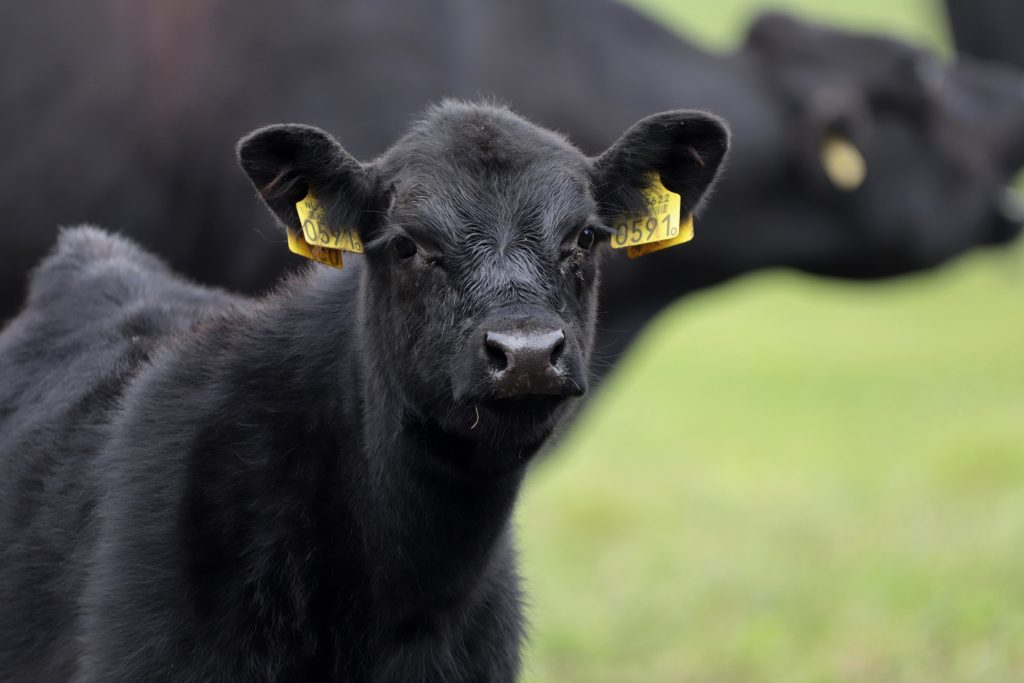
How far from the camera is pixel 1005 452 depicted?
10484 mm

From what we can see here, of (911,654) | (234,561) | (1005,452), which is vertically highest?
(234,561)

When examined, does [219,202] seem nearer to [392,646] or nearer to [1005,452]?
[392,646]

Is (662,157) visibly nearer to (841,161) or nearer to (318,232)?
(318,232)

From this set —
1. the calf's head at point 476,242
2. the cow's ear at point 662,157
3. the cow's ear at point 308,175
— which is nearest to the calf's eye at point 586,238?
the calf's head at point 476,242

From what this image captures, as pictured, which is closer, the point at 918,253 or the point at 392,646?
the point at 392,646

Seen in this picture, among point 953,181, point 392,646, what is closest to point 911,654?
point 392,646

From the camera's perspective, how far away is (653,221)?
3973 millimetres

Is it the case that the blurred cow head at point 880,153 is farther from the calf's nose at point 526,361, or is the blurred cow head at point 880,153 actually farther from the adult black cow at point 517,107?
the calf's nose at point 526,361

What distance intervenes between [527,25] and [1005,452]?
14.6 feet

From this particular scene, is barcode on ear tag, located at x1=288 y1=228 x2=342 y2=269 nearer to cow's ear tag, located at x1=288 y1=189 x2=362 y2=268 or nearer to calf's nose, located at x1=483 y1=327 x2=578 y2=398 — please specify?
cow's ear tag, located at x1=288 y1=189 x2=362 y2=268

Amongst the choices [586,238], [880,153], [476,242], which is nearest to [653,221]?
[586,238]

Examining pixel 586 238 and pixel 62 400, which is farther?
pixel 62 400

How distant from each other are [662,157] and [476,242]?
2.25ft

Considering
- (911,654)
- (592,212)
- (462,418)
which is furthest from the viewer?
(911,654)
